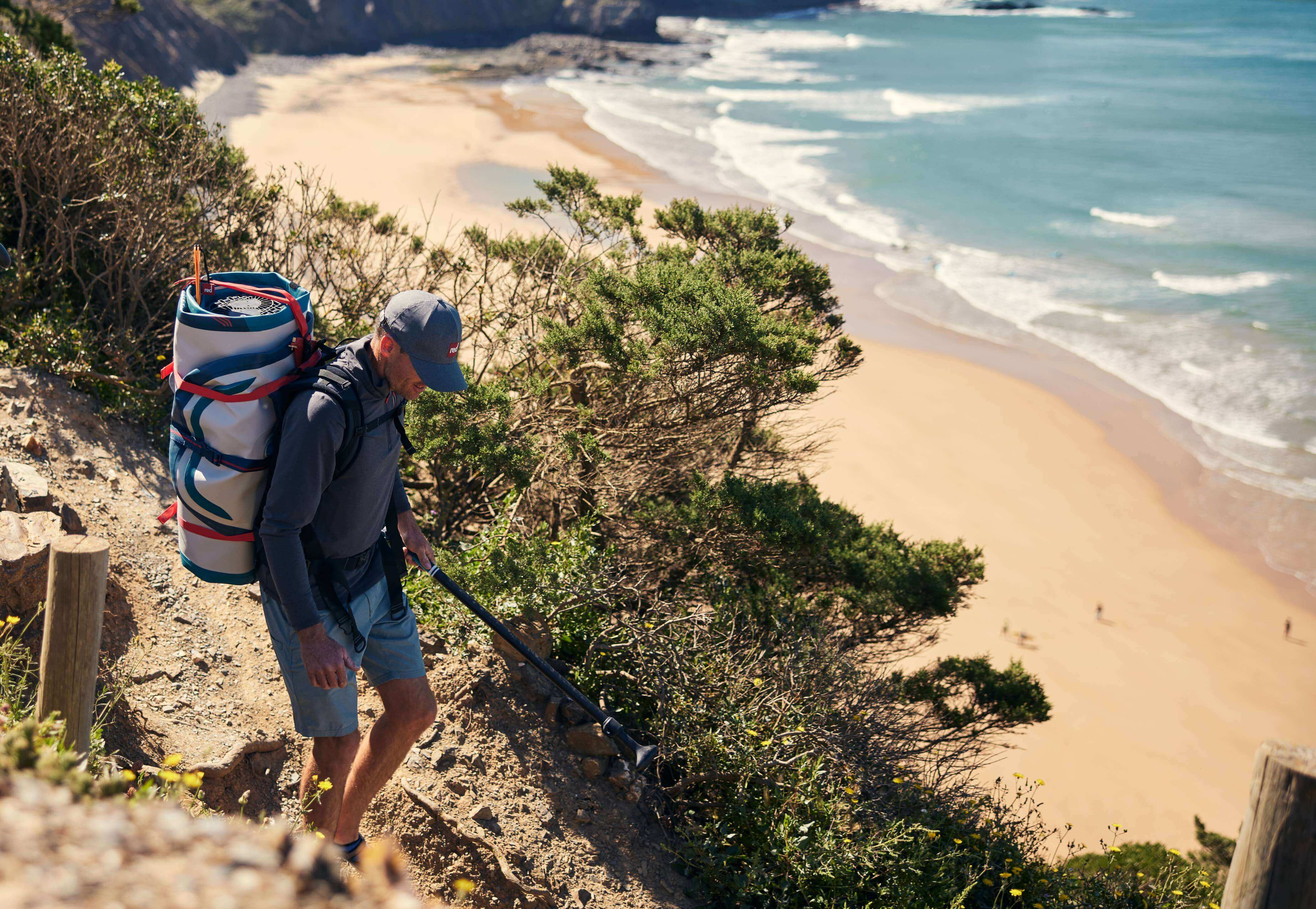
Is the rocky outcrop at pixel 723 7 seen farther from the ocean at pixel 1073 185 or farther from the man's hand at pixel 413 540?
the man's hand at pixel 413 540

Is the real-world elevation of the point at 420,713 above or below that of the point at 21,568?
below

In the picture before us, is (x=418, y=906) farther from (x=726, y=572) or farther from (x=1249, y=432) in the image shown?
(x=1249, y=432)

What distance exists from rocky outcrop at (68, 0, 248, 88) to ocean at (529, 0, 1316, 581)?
13.1 meters

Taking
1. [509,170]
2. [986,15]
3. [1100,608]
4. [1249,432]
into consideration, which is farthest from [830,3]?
[1100,608]

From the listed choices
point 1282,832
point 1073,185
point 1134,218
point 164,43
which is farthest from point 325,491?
point 164,43

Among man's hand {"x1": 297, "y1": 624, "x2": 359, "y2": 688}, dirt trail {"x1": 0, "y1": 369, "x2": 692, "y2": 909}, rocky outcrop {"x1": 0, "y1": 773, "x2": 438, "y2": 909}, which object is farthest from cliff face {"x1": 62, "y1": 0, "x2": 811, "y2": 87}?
rocky outcrop {"x1": 0, "y1": 773, "x2": 438, "y2": 909}

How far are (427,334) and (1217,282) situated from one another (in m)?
25.9

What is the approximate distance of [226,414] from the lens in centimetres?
258

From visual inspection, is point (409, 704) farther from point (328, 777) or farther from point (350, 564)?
point (350, 564)

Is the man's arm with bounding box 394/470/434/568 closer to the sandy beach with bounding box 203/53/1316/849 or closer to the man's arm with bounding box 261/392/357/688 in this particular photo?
the man's arm with bounding box 261/392/357/688

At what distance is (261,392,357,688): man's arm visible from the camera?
8.39ft

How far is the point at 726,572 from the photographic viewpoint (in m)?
6.02

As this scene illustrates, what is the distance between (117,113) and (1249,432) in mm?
18275

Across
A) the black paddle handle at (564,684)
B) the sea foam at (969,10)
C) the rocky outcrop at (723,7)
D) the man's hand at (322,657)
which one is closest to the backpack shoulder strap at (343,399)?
the man's hand at (322,657)
